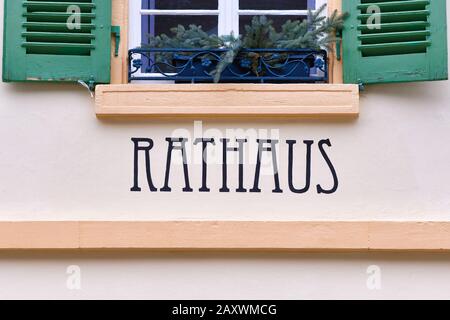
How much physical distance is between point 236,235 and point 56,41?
5.42ft

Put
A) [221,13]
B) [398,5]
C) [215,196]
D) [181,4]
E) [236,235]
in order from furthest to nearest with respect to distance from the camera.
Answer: [181,4]
[221,13]
[398,5]
[215,196]
[236,235]

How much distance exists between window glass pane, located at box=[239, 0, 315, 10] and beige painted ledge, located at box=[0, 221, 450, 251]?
4.86ft

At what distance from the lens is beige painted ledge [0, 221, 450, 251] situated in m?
6.54

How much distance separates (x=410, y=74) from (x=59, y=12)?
7.25 ft

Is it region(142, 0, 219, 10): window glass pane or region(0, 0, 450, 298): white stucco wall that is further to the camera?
region(142, 0, 219, 10): window glass pane

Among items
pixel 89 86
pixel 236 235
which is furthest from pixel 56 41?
pixel 236 235

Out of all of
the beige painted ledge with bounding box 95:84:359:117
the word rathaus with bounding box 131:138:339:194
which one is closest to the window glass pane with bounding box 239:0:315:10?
the beige painted ledge with bounding box 95:84:359:117

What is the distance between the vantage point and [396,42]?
6.75 m

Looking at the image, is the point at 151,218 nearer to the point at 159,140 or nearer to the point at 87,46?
the point at 159,140

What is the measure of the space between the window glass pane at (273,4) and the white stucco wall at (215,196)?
796mm

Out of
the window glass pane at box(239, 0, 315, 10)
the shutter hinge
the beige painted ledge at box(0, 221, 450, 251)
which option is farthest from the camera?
the window glass pane at box(239, 0, 315, 10)

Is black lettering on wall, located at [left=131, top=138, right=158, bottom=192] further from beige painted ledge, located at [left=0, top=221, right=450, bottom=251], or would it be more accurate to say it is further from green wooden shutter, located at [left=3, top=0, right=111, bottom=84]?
green wooden shutter, located at [left=3, top=0, right=111, bottom=84]

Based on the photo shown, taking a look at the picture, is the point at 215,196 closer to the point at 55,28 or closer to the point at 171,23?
the point at 171,23

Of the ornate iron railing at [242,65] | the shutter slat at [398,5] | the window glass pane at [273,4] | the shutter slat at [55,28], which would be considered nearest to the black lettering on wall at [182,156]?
the ornate iron railing at [242,65]
